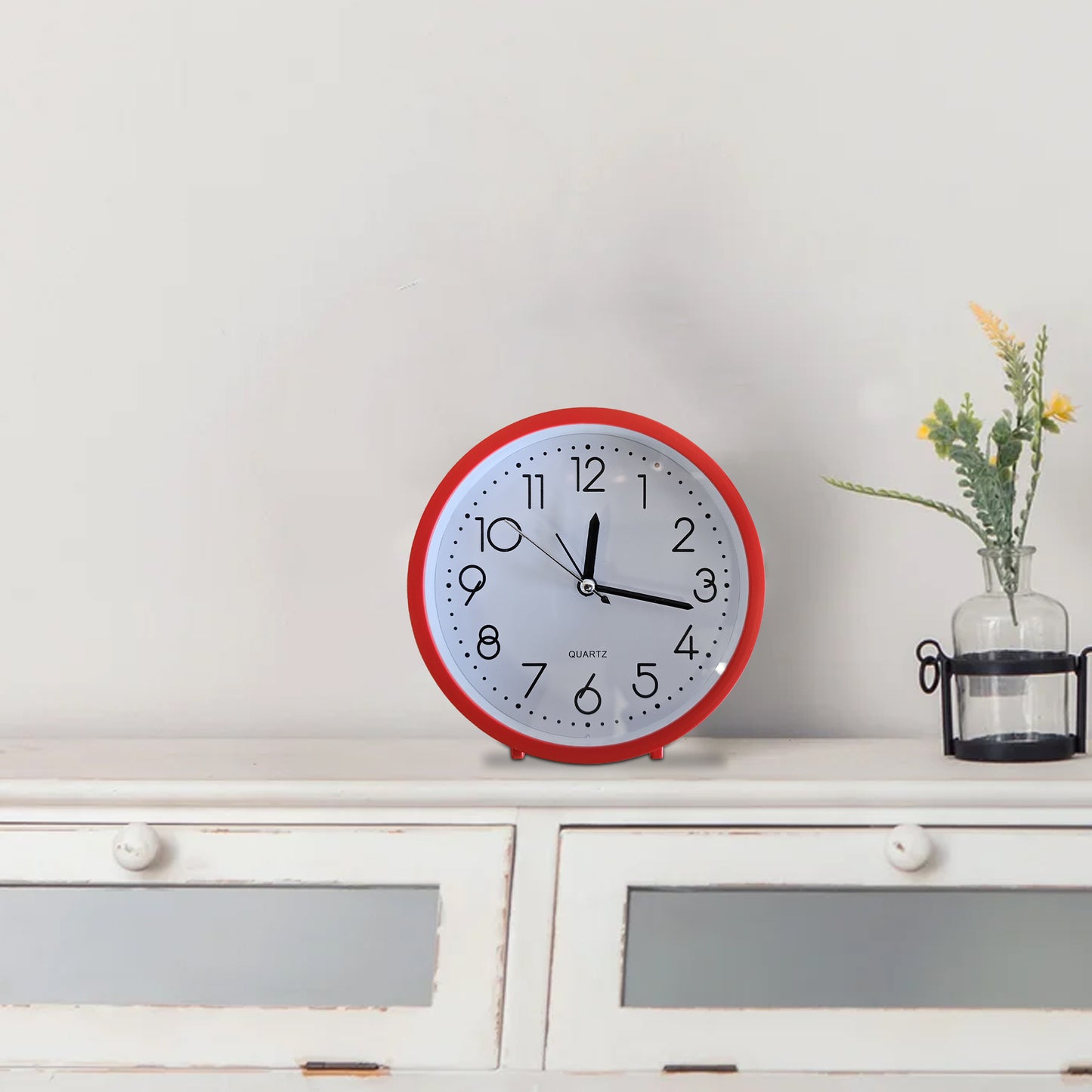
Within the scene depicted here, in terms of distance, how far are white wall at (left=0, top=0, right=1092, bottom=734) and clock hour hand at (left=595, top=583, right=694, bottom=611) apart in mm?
237

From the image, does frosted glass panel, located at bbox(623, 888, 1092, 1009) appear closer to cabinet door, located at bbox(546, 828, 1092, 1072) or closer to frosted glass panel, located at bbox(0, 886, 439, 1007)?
cabinet door, located at bbox(546, 828, 1092, 1072)

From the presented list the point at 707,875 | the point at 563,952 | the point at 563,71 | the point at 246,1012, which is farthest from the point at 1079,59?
the point at 246,1012

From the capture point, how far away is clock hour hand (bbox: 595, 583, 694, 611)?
0.97m

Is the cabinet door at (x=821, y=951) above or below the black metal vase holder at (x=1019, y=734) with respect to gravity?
below

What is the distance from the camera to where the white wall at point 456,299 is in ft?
3.87

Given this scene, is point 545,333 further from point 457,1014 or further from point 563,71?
point 457,1014

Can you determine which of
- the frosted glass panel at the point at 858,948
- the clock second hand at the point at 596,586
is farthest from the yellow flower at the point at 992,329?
the frosted glass panel at the point at 858,948

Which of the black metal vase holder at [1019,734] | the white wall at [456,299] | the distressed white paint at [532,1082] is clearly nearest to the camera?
the distressed white paint at [532,1082]

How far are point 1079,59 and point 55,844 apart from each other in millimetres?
1299

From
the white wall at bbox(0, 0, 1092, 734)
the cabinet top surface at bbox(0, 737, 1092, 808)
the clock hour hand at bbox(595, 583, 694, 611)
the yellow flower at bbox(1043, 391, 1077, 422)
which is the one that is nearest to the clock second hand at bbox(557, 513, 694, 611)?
the clock hour hand at bbox(595, 583, 694, 611)

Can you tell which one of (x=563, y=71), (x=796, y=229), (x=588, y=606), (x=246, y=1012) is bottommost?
(x=246, y=1012)

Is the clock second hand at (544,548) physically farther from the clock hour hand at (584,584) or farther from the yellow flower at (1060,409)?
the yellow flower at (1060,409)

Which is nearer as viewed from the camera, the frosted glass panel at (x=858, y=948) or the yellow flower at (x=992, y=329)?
the frosted glass panel at (x=858, y=948)

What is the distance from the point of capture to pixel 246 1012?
81 centimetres
